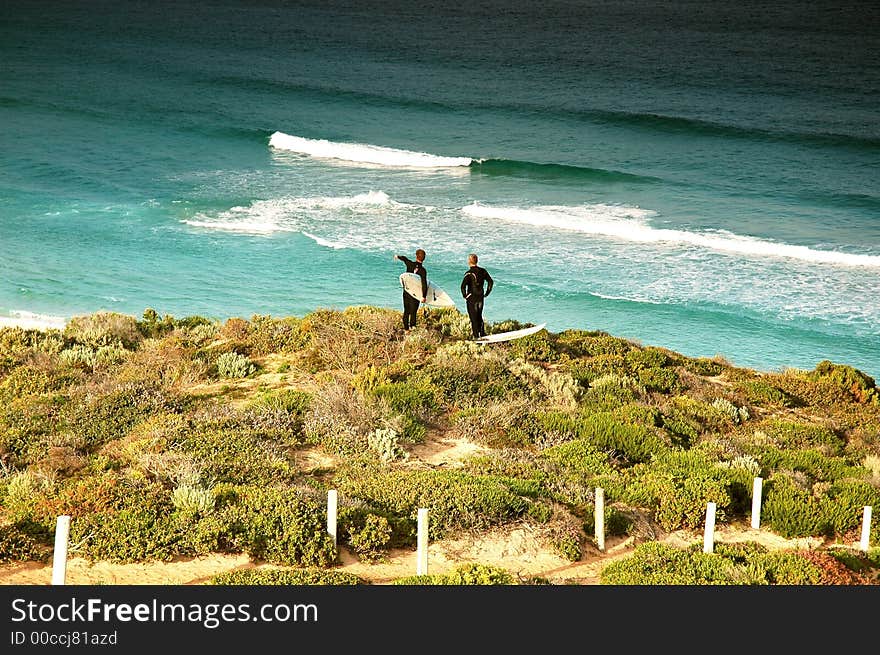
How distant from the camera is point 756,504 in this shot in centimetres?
1108

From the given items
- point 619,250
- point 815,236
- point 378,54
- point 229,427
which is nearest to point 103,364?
point 229,427

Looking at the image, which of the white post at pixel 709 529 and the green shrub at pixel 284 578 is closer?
the green shrub at pixel 284 578


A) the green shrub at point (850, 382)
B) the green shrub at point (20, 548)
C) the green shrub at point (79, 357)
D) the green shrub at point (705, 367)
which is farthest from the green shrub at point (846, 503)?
the green shrub at point (79, 357)

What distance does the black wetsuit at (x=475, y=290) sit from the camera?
14719mm

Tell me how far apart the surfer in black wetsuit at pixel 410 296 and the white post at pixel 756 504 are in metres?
6.02

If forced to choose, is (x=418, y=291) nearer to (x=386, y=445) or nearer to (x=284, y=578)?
(x=386, y=445)

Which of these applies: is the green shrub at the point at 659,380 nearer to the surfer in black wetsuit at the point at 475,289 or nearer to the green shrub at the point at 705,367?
the green shrub at the point at 705,367

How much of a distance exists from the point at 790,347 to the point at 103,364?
17.5 m

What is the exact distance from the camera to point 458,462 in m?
12.2

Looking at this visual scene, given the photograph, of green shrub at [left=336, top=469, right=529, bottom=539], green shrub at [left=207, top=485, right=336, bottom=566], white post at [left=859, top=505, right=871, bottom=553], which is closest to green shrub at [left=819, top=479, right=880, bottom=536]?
white post at [left=859, top=505, right=871, bottom=553]

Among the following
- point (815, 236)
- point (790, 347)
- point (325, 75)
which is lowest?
point (790, 347)

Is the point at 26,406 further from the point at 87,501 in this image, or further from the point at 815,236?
the point at 815,236

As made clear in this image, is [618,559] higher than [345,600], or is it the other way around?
[345,600]

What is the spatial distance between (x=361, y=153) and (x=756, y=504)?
1436 inches
